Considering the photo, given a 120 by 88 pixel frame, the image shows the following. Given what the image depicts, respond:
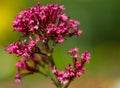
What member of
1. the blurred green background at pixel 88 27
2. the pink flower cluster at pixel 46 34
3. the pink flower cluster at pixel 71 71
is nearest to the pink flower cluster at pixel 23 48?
the pink flower cluster at pixel 46 34

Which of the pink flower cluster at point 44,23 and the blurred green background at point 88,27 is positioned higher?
the pink flower cluster at point 44,23

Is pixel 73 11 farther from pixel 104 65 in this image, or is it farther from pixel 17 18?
pixel 17 18

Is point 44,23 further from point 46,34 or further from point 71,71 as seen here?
point 71,71

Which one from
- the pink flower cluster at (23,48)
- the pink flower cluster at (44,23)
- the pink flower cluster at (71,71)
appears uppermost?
the pink flower cluster at (44,23)

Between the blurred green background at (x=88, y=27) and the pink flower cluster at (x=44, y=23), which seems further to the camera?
the blurred green background at (x=88, y=27)

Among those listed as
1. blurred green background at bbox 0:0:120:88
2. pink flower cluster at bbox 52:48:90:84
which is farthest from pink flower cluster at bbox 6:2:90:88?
blurred green background at bbox 0:0:120:88

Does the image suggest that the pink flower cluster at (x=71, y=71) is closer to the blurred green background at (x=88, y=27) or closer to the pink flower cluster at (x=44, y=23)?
the pink flower cluster at (x=44, y=23)

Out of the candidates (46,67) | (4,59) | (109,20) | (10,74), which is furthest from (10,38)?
(46,67)

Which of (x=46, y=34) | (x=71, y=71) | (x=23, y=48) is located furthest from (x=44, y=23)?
→ (x=71, y=71)
